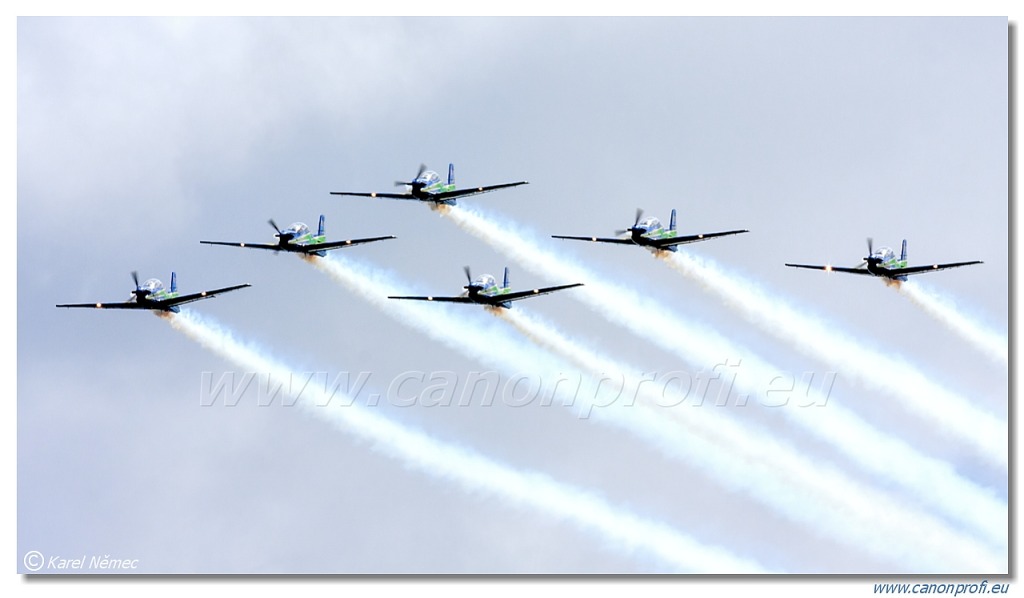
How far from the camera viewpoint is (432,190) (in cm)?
14688

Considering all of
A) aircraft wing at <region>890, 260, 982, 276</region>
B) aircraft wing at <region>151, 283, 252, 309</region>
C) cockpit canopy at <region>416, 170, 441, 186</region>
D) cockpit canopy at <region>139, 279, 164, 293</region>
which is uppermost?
cockpit canopy at <region>416, 170, 441, 186</region>

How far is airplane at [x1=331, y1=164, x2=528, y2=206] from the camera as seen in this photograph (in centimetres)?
14638

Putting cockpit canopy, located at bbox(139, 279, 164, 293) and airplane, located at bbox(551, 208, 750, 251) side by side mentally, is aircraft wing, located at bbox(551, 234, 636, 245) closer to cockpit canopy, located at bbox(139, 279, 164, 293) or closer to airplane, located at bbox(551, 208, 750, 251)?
airplane, located at bbox(551, 208, 750, 251)

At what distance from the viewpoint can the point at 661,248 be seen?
14500cm

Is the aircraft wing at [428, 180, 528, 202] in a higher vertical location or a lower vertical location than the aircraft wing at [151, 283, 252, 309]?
higher

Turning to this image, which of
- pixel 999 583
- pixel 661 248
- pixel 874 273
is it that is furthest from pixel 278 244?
pixel 999 583

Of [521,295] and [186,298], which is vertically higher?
[521,295]

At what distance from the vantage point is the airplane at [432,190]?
146375 millimetres

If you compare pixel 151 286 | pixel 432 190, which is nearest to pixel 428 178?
pixel 432 190

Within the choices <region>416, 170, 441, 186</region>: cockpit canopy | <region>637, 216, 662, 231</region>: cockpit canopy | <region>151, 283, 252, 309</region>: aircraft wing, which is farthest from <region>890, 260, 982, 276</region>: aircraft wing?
<region>151, 283, 252, 309</region>: aircraft wing

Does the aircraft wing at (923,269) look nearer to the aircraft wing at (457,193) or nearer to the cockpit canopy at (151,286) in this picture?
the aircraft wing at (457,193)

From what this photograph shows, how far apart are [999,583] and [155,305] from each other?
145ft

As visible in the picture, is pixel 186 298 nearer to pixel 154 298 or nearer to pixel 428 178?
pixel 154 298
